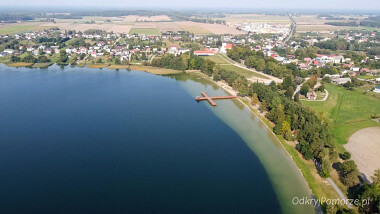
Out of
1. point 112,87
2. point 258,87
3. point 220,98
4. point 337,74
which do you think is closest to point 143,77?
point 112,87

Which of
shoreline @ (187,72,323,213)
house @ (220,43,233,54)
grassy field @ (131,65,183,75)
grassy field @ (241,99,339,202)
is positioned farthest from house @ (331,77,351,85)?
house @ (220,43,233,54)

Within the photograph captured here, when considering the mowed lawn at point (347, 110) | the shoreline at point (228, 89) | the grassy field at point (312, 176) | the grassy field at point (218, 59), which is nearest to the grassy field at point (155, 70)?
the shoreline at point (228, 89)

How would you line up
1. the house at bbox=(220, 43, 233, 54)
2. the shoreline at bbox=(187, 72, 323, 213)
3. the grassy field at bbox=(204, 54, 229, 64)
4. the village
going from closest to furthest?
the shoreline at bbox=(187, 72, 323, 213) → the village → the grassy field at bbox=(204, 54, 229, 64) → the house at bbox=(220, 43, 233, 54)

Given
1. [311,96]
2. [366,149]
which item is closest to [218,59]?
[311,96]

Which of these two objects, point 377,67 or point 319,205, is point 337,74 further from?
point 319,205

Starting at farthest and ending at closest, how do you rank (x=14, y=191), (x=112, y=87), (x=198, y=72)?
(x=198, y=72)
(x=112, y=87)
(x=14, y=191)

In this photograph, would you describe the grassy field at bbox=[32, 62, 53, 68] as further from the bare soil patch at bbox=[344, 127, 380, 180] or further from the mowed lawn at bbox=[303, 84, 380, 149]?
the bare soil patch at bbox=[344, 127, 380, 180]

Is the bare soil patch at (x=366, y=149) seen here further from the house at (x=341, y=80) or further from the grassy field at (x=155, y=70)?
the grassy field at (x=155, y=70)

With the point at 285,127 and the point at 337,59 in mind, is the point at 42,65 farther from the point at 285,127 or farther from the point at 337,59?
the point at 337,59
